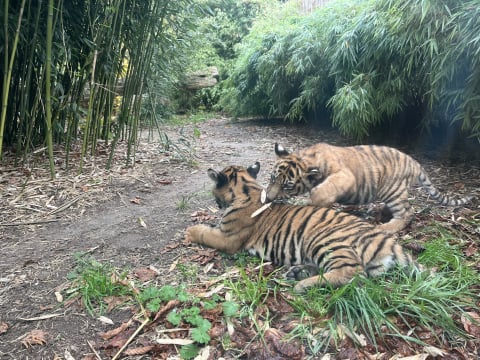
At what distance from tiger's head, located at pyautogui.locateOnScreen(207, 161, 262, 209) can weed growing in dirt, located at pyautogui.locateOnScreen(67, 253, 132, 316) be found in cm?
100

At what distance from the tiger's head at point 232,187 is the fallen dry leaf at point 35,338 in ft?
5.27

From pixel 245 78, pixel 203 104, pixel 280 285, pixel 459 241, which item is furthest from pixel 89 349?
pixel 203 104

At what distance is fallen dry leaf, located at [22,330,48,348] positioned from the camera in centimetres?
212

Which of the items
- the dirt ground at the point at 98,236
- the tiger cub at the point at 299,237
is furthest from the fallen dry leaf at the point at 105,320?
the tiger cub at the point at 299,237

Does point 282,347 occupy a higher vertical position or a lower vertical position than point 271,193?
lower

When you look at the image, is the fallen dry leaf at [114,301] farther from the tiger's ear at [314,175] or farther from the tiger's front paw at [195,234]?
the tiger's ear at [314,175]

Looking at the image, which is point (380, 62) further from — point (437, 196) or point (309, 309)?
point (309, 309)

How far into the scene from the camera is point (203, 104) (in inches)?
563

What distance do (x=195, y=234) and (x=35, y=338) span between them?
134 centimetres

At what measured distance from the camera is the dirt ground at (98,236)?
7.38 feet

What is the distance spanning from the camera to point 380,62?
554 cm

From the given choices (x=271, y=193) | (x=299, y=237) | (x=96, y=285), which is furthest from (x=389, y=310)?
(x=96, y=285)

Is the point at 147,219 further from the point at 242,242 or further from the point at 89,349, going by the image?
the point at 89,349

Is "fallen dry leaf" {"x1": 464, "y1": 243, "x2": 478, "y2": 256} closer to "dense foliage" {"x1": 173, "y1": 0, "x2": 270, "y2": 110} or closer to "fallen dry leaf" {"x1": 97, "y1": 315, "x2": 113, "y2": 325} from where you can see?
"fallen dry leaf" {"x1": 97, "y1": 315, "x2": 113, "y2": 325}
